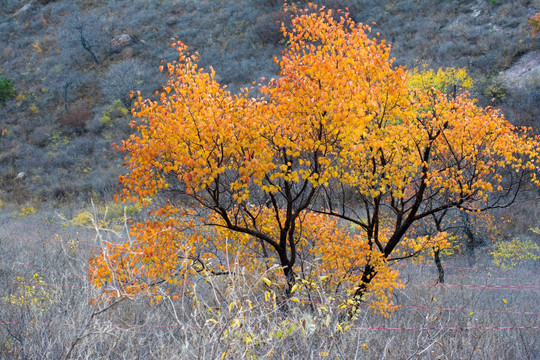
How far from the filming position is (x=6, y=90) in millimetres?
32781

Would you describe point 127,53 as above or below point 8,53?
above

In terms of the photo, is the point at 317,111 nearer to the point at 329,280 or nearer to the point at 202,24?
the point at 329,280

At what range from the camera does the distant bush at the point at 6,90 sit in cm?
3260

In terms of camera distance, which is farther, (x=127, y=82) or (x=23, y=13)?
(x=23, y=13)

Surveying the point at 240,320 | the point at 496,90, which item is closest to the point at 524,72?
the point at 496,90

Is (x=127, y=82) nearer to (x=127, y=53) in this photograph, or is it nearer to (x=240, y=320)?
(x=127, y=53)

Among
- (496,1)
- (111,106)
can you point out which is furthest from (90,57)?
(496,1)

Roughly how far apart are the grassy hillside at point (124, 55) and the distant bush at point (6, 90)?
2.28 feet

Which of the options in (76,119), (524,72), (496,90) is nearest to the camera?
(496,90)

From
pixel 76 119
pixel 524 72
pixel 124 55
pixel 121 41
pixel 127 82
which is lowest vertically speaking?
pixel 76 119

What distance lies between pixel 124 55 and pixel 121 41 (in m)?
2.26

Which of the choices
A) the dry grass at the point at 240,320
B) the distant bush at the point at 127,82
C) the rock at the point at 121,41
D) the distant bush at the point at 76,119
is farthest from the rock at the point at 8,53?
the dry grass at the point at 240,320

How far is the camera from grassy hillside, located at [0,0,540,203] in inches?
886

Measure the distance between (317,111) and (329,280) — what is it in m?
2.96
